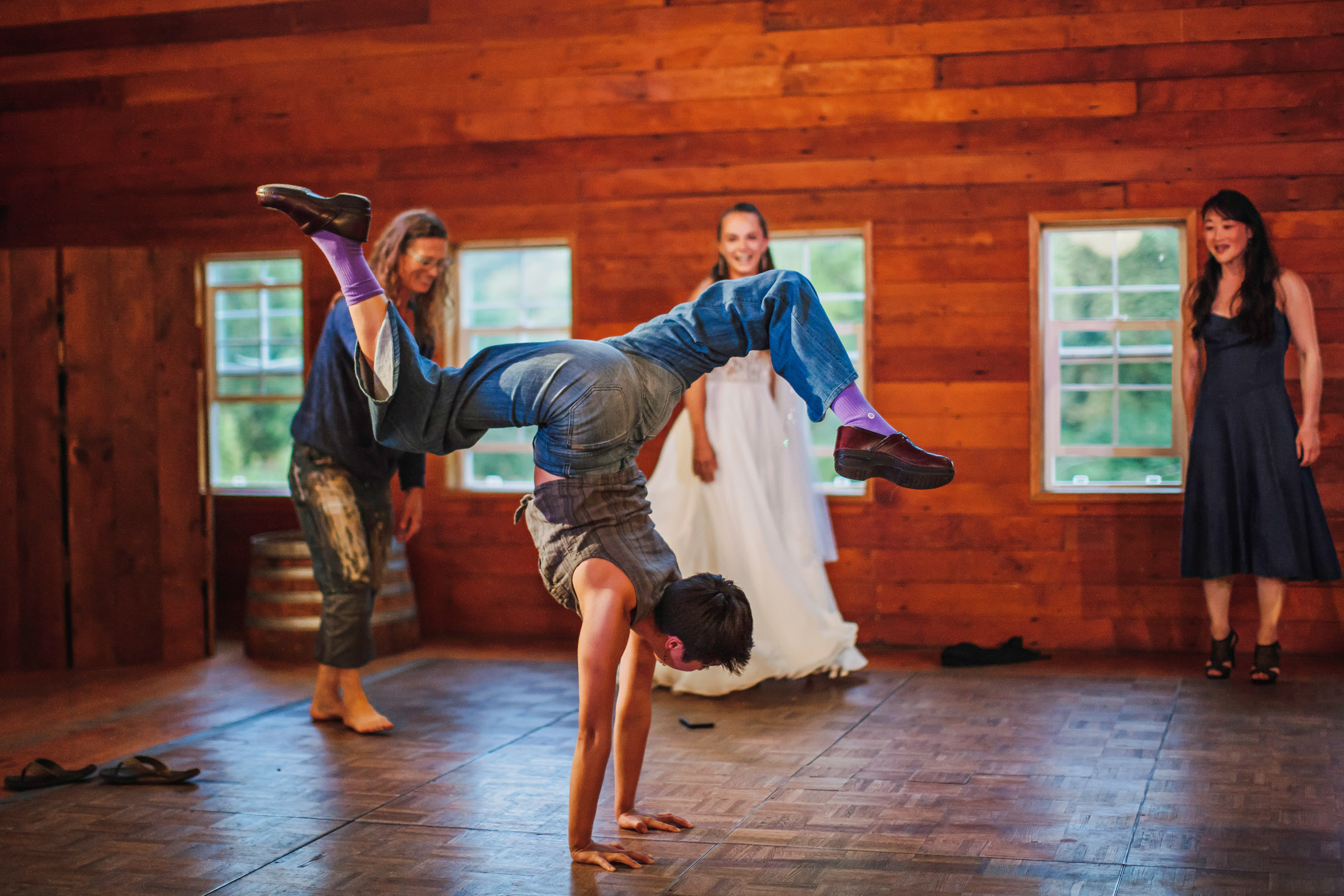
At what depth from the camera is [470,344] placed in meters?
6.58

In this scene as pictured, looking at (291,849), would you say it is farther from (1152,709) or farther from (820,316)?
(1152,709)

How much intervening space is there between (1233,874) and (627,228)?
4.24 metres

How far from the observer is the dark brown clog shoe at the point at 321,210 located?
2.76 meters

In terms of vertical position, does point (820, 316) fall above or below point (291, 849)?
above

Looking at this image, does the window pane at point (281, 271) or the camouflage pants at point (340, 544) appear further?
the window pane at point (281, 271)

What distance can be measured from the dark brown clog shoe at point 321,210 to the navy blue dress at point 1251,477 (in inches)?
144

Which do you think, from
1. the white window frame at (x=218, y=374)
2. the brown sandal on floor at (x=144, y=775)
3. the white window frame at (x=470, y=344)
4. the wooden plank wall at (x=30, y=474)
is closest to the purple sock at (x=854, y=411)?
the brown sandal on floor at (x=144, y=775)

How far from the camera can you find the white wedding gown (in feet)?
16.3

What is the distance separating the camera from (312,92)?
661 cm

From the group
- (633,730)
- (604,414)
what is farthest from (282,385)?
(604,414)

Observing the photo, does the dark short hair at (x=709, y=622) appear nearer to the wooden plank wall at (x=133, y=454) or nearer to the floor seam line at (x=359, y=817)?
the floor seam line at (x=359, y=817)

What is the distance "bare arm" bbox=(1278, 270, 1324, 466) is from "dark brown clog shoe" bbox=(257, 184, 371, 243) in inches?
148

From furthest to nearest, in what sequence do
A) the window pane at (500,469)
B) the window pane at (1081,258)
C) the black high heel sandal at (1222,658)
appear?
1. the window pane at (500,469)
2. the window pane at (1081,258)
3. the black high heel sandal at (1222,658)

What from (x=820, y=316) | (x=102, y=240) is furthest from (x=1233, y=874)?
(x=102, y=240)
